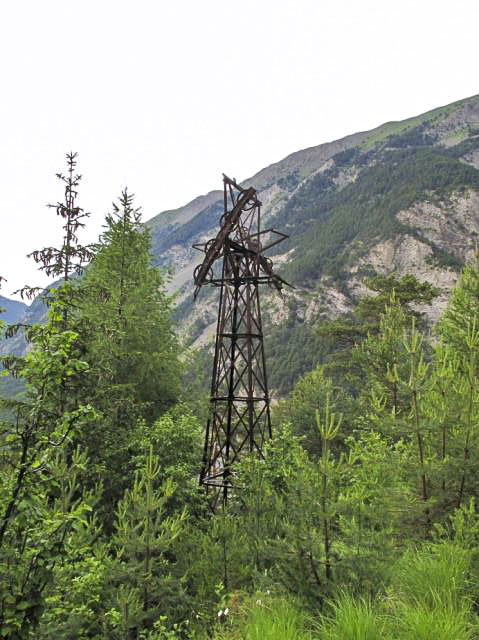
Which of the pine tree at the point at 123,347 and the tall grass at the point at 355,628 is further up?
the pine tree at the point at 123,347

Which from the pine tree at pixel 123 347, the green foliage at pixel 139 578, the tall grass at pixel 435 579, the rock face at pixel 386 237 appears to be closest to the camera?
the tall grass at pixel 435 579

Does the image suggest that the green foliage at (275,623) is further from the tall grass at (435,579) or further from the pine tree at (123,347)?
the pine tree at (123,347)

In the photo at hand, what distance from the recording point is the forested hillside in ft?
12.2

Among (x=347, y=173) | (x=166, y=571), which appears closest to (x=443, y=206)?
(x=347, y=173)

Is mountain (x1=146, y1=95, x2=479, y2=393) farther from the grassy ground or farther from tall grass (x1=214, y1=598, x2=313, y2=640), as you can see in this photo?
tall grass (x1=214, y1=598, x2=313, y2=640)

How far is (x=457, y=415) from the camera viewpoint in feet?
20.6

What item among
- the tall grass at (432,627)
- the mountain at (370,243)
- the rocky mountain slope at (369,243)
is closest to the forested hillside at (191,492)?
the tall grass at (432,627)

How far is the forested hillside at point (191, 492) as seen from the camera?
3707 mm

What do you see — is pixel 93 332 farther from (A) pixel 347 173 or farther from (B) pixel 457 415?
(A) pixel 347 173

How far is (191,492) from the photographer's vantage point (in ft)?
30.6

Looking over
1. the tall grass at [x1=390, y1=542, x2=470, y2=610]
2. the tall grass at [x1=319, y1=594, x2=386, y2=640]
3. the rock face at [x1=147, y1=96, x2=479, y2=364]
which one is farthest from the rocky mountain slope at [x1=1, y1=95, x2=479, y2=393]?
the tall grass at [x1=319, y1=594, x2=386, y2=640]

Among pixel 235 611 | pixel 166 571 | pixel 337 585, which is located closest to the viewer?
pixel 337 585

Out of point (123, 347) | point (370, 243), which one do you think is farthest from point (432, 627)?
point (370, 243)

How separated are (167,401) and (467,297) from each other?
9046 millimetres
